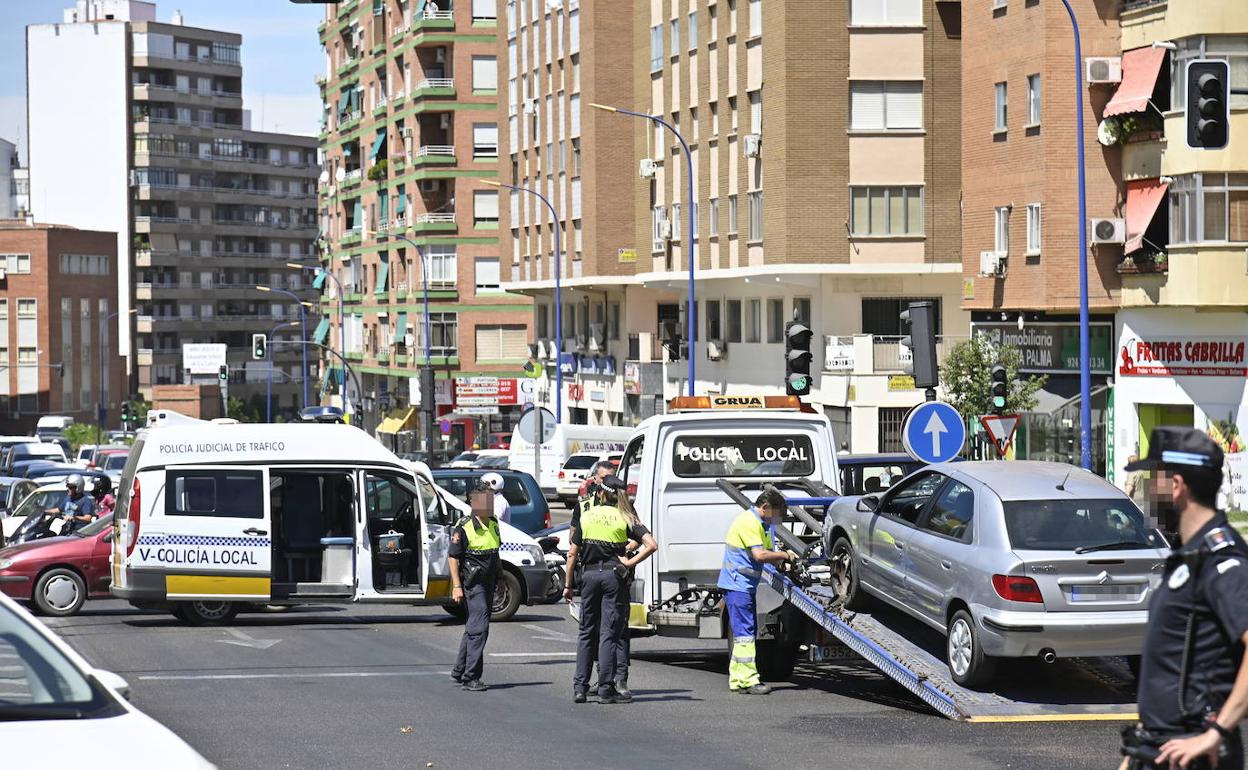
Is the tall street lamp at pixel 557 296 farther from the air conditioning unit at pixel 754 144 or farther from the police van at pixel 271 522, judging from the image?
the police van at pixel 271 522

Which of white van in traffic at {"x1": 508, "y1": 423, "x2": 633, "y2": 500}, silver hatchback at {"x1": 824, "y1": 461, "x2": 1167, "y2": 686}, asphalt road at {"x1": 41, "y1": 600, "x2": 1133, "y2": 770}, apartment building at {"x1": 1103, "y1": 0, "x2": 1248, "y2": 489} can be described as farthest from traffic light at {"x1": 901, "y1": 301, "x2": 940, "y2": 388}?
white van in traffic at {"x1": 508, "y1": 423, "x2": 633, "y2": 500}

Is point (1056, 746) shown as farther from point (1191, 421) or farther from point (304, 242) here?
point (304, 242)

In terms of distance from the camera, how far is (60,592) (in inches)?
882

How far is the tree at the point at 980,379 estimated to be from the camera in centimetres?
3962

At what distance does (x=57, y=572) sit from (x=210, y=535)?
3.10m

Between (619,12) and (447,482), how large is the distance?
124 feet

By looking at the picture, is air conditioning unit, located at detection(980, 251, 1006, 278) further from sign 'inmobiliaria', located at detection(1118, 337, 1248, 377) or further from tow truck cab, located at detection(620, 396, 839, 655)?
tow truck cab, located at detection(620, 396, 839, 655)

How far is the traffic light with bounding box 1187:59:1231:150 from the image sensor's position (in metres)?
17.5

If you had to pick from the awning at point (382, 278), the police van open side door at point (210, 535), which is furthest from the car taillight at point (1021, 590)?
the awning at point (382, 278)

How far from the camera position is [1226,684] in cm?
604

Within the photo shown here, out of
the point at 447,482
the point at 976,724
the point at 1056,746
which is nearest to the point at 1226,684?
the point at 1056,746

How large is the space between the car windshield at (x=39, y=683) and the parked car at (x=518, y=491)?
23.8 meters

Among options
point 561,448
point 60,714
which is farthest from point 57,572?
point 561,448

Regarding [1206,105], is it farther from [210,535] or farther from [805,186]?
[805,186]
